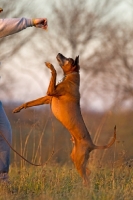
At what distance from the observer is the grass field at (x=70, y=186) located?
4586mm

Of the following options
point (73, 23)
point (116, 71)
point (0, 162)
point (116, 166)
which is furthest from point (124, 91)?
point (0, 162)

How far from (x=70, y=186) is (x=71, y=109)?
32.2 inches

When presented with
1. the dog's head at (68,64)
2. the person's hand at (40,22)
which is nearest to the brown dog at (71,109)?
the dog's head at (68,64)

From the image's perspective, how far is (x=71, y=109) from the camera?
544cm

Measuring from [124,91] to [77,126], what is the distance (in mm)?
3698

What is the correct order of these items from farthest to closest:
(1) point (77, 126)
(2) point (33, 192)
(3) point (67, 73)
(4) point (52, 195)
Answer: (3) point (67, 73) < (1) point (77, 126) < (2) point (33, 192) < (4) point (52, 195)

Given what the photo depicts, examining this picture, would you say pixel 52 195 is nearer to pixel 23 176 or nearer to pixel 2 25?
pixel 23 176

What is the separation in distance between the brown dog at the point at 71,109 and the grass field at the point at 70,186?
0.27 metres

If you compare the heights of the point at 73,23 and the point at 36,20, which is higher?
the point at 73,23

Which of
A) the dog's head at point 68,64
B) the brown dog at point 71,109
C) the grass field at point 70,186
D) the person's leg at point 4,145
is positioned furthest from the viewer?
the dog's head at point 68,64

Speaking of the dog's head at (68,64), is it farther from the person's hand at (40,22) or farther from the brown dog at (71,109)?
the person's hand at (40,22)

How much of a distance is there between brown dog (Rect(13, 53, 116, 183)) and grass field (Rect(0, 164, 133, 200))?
0.90 feet

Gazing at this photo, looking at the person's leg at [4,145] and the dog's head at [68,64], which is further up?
the dog's head at [68,64]

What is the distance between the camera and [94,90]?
869 centimetres
